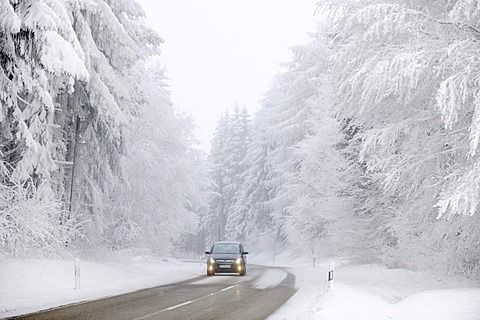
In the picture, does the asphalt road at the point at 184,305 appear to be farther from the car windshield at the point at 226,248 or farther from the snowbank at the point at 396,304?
the car windshield at the point at 226,248

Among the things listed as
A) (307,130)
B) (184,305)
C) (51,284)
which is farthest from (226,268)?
(307,130)

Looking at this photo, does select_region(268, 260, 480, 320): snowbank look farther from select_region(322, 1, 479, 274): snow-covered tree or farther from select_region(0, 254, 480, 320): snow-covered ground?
select_region(322, 1, 479, 274): snow-covered tree

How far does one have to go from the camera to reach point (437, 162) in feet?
40.6

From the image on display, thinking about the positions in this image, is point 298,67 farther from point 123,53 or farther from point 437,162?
point 437,162

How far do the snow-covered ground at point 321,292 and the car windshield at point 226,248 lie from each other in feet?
13.6

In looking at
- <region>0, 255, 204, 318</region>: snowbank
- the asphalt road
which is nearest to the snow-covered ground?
<region>0, 255, 204, 318</region>: snowbank

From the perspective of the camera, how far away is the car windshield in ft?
89.8

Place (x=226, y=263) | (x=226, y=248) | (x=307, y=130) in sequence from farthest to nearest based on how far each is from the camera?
(x=307, y=130) → (x=226, y=248) → (x=226, y=263)

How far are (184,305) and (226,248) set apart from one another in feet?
47.5

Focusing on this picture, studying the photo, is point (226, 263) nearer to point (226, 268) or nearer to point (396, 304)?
point (226, 268)

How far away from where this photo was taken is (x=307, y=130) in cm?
4084

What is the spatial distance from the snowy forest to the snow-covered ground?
0.73 m

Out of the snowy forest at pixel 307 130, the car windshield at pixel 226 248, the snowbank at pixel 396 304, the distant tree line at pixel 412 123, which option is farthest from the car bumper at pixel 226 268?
the snowbank at pixel 396 304

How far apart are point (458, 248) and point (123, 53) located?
41.1 ft
